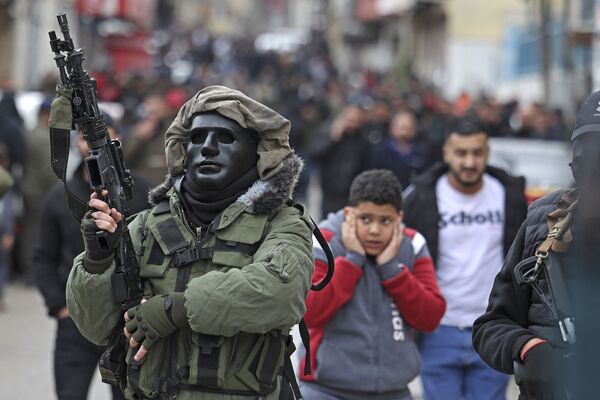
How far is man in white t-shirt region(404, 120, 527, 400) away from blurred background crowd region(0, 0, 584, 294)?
53 cm

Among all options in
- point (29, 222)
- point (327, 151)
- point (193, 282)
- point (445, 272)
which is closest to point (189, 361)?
point (193, 282)

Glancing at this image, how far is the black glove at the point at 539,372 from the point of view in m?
Result: 3.37

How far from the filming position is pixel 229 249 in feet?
12.4

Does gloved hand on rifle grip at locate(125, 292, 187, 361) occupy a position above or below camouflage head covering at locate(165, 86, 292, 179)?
below

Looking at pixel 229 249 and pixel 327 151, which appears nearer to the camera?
pixel 229 249

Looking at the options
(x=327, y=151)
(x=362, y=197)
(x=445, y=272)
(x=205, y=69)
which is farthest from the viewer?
(x=205, y=69)

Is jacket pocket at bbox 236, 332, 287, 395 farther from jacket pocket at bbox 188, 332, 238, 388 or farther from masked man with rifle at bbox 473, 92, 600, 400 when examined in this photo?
masked man with rifle at bbox 473, 92, 600, 400

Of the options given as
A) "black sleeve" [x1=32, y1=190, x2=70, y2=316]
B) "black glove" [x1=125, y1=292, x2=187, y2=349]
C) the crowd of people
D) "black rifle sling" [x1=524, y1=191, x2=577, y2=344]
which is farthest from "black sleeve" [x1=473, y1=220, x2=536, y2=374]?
"black sleeve" [x1=32, y1=190, x2=70, y2=316]

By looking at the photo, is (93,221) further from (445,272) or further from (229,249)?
(445,272)

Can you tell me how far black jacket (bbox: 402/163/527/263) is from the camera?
5.99 metres

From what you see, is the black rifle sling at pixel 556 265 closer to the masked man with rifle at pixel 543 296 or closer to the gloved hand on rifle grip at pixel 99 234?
the masked man with rifle at pixel 543 296

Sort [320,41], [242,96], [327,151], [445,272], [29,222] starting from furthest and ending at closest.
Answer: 1. [320,41]
2. [29,222]
3. [327,151]
4. [445,272]
5. [242,96]

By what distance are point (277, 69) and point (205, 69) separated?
2.86m

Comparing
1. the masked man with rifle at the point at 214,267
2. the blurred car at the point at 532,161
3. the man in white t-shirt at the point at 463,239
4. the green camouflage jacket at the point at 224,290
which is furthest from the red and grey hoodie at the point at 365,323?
the blurred car at the point at 532,161
